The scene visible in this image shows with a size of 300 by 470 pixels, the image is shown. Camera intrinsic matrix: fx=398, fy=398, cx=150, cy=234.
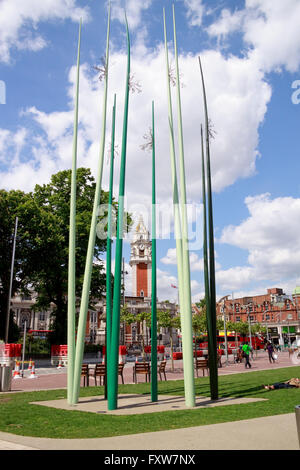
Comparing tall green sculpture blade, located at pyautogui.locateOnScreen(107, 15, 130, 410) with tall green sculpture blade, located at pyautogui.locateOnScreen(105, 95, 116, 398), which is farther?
tall green sculpture blade, located at pyautogui.locateOnScreen(105, 95, 116, 398)

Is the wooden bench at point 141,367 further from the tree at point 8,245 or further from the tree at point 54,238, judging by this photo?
the tree at point 8,245

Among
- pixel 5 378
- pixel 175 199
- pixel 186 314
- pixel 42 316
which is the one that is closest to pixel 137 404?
pixel 186 314

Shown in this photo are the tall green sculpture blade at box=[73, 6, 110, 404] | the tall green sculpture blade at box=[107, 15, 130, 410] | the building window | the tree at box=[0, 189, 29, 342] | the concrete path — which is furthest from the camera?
the building window

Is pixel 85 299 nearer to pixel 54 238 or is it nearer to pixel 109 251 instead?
pixel 109 251

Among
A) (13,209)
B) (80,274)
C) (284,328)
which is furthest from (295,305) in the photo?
(13,209)

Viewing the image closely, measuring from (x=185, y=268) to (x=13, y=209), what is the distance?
2740 cm

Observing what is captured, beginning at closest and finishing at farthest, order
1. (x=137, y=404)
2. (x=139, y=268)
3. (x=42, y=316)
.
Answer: (x=137, y=404)
(x=42, y=316)
(x=139, y=268)

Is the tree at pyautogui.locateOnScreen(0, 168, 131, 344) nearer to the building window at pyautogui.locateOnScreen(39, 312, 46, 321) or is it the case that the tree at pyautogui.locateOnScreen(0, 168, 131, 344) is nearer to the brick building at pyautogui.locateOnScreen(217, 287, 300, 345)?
the building window at pyautogui.locateOnScreen(39, 312, 46, 321)

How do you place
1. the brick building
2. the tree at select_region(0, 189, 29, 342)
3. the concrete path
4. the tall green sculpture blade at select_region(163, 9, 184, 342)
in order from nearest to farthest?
the concrete path, the tall green sculpture blade at select_region(163, 9, 184, 342), the tree at select_region(0, 189, 29, 342), the brick building

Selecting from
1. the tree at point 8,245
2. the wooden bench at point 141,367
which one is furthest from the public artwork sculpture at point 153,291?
the tree at point 8,245

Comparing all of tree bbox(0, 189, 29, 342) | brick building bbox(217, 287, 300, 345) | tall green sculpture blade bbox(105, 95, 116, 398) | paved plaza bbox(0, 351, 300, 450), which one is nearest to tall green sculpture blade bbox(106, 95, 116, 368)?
tall green sculpture blade bbox(105, 95, 116, 398)
